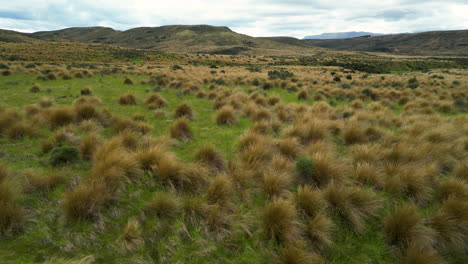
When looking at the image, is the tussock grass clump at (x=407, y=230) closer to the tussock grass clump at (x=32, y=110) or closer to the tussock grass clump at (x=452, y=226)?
→ the tussock grass clump at (x=452, y=226)

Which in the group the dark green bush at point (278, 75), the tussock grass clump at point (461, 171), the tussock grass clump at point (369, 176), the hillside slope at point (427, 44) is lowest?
the tussock grass clump at point (461, 171)

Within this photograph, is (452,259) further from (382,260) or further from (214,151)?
(214,151)

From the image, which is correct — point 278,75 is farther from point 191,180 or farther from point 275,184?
point 191,180

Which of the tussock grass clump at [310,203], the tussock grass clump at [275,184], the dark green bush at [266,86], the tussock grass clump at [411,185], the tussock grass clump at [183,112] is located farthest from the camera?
the dark green bush at [266,86]

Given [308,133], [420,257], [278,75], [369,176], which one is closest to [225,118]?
[308,133]

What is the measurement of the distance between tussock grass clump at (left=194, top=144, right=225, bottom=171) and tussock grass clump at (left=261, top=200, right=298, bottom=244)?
6.02ft

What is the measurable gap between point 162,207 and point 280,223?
5.94 feet

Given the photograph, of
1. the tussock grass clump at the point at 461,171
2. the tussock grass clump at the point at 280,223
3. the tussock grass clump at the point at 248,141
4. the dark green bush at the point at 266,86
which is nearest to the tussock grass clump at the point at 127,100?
the tussock grass clump at the point at 248,141

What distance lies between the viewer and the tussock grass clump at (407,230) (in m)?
3.39

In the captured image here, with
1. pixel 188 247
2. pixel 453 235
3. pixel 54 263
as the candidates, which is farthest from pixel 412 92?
pixel 54 263

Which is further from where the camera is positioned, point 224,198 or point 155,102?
point 155,102

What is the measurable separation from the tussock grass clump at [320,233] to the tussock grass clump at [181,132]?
14.4 feet

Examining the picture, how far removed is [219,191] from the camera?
399cm

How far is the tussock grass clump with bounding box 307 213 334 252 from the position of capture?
10.9ft
